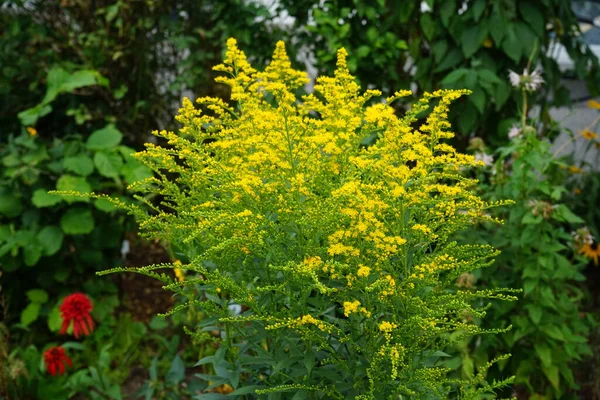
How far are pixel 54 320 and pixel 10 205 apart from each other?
2.01 feet

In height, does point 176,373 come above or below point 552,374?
above

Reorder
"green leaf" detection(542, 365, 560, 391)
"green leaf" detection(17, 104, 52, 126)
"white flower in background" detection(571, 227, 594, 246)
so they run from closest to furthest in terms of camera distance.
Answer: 1. "green leaf" detection(542, 365, 560, 391)
2. "white flower in background" detection(571, 227, 594, 246)
3. "green leaf" detection(17, 104, 52, 126)

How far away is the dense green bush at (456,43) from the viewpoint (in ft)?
12.9

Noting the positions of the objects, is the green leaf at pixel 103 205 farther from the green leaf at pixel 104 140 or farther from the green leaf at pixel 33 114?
the green leaf at pixel 33 114

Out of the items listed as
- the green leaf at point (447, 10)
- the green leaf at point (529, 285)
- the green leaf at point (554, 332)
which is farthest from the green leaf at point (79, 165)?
the green leaf at point (554, 332)

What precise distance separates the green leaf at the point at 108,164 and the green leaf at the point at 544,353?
2.13m

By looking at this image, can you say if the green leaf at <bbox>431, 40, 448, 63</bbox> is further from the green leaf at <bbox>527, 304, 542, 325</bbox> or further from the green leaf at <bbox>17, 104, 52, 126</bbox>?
the green leaf at <bbox>17, 104, 52, 126</bbox>

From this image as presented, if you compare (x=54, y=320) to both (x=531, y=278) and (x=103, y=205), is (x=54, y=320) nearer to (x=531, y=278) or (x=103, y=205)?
(x=103, y=205)

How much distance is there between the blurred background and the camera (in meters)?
3.81

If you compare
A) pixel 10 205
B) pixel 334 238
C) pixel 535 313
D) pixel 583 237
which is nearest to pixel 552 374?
pixel 535 313

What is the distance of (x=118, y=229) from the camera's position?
14.0ft

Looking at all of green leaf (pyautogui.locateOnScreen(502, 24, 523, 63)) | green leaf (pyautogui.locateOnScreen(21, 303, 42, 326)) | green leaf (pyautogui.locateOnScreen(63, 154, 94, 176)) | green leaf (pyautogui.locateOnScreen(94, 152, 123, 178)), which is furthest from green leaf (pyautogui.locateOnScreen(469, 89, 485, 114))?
green leaf (pyautogui.locateOnScreen(21, 303, 42, 326))

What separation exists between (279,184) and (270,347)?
0.52 metres

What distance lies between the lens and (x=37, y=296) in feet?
13.6
